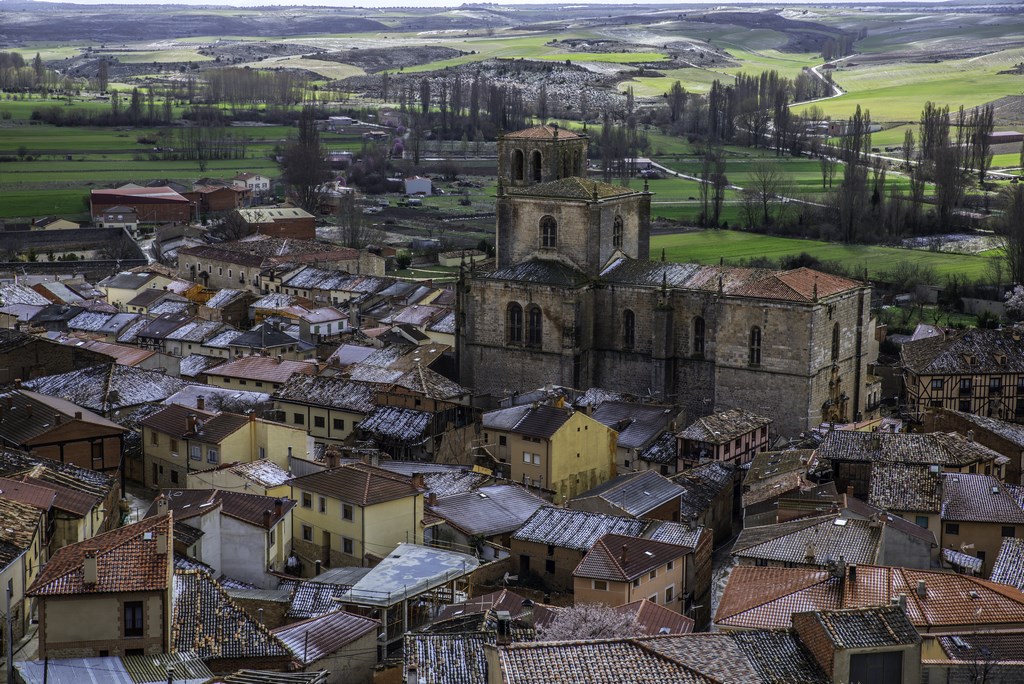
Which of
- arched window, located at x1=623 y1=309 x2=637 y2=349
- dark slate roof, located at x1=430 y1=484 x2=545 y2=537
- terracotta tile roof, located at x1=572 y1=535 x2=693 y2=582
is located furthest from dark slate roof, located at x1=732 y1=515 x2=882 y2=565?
arched window, located at x1=623 y1=309 x2=637 y2=349

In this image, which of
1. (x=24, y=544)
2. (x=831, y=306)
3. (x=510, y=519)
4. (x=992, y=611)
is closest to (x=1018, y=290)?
(x=831, y=306)

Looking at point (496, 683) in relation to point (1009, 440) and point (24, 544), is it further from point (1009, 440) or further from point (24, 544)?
point (1009, 440)

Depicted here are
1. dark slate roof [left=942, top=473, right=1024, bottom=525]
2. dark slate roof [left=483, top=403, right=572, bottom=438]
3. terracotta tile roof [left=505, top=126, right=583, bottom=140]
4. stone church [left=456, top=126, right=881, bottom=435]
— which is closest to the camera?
dark slate roof [left=942, top=473, right=1024, bottom=525]

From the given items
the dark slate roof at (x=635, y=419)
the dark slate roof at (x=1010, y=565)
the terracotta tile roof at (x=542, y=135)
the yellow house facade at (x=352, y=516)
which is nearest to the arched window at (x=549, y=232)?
the terracotta tile roof at (x=542, y=135)

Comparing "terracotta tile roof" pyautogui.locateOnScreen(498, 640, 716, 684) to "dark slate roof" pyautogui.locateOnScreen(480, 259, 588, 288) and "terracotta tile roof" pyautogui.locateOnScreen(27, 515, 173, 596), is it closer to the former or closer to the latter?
"terracotta tile roof" pyautogui.locateOnScreen(27, 515, 173, 596)

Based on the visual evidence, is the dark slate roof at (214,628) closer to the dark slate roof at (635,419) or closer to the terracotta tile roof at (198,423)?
the terracotta tile roof at (198,423)

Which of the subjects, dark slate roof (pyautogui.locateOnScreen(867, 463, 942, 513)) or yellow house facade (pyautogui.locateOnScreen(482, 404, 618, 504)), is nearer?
dark slate roof (pyautogui.locateOnScreen(867, 463, 942, 513))

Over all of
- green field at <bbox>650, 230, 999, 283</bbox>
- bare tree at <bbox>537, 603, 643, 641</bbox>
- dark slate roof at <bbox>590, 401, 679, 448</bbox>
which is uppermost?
bare tree at <bbox>537, 603, 643, 641</bbox>

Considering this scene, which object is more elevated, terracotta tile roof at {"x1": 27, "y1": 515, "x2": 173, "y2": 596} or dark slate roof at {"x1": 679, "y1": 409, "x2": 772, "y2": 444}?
terracotta tile roof at {"x1": 27, "y1": 515, "x2": 173, "y2": 596}
